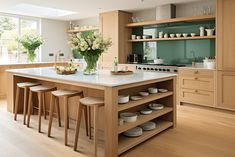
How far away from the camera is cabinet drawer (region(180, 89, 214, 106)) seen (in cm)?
458

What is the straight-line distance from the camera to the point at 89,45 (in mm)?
3299

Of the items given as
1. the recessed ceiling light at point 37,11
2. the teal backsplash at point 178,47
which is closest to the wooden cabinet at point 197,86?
the teal backsplash at point 178,47

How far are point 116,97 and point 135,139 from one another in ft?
2.35

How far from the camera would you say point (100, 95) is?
3244 millimetres

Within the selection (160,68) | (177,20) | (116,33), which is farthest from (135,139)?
(116,33)

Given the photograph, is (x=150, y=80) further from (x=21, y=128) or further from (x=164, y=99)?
(x=21, y=128)

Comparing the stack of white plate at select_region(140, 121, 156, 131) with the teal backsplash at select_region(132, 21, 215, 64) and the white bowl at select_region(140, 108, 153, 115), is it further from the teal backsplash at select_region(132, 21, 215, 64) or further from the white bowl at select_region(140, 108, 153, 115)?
the teal backsplash at select_region(132, 21, 215, 64)

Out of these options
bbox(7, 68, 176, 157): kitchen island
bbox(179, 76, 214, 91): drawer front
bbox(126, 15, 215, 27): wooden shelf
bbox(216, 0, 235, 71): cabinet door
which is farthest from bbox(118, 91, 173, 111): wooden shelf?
bbox(126, 15, 215, 27): wooden shelf

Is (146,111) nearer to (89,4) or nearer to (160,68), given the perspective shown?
(160,68)

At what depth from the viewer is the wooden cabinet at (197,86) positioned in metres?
4.55

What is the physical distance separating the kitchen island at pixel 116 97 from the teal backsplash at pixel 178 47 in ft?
6.74

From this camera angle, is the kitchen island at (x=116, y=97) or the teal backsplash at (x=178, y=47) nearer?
the kitchen island at (x=116, y=97)

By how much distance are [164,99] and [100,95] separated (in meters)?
1.06

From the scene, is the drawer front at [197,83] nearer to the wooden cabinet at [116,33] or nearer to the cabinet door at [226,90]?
the cabinet door at [226,90]
